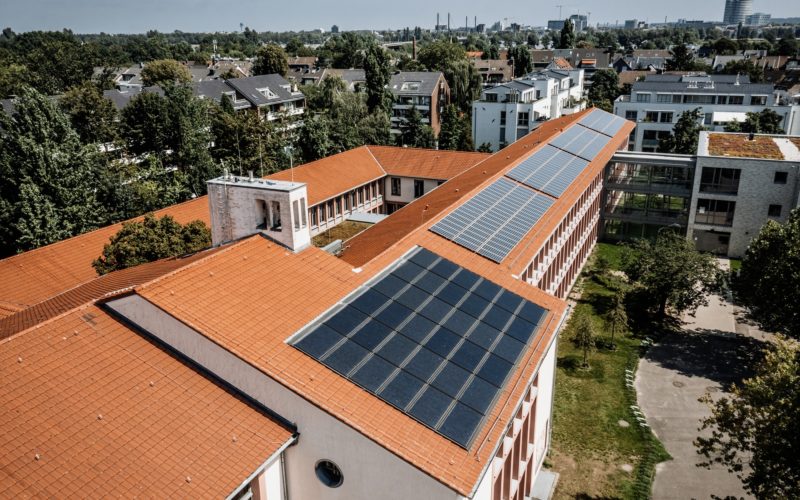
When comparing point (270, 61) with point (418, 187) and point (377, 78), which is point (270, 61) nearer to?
point (377, 78)

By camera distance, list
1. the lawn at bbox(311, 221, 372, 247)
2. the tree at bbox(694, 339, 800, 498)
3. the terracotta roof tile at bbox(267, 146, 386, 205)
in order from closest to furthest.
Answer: the tree at bbox(694, 339, 800, 498)
the lawn at bbox(311, 221, 372, 247)
the terracotta roof tile at bbox(267, 146, 386, 205)

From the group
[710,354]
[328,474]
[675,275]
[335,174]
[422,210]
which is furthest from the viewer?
[335,174]

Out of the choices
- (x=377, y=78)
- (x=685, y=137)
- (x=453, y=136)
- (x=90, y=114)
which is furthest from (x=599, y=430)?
(x=377, y=78)

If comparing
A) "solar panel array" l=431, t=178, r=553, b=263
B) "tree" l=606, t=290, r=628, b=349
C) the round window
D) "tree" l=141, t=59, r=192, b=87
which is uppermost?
"tree" l=141, t=59, r=192, b=87

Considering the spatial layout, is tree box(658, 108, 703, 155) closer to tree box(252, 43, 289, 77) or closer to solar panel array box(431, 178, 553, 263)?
solar panel array box(431, 178, 553, 263)

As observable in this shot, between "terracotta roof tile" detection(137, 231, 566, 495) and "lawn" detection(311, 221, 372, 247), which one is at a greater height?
"terracotta roof tile" detection(137, 231, 566, 495)

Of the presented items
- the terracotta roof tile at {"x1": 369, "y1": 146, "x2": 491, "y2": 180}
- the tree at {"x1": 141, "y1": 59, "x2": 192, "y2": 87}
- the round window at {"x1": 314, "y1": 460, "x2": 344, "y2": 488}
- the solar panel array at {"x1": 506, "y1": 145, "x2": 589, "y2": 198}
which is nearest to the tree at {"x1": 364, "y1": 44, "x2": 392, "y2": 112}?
the terracotta roof tile at {"x1": 369, "y1": 146, "x2": 491, "y2": 180}

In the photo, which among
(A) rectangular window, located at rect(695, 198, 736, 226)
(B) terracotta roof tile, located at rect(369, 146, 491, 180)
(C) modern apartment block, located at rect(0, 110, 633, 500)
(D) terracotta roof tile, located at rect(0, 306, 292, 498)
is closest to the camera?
(D) terracotta roof tile, located at rect(0, 306, 292, 498)

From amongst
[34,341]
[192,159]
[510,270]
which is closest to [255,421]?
[34,341]
